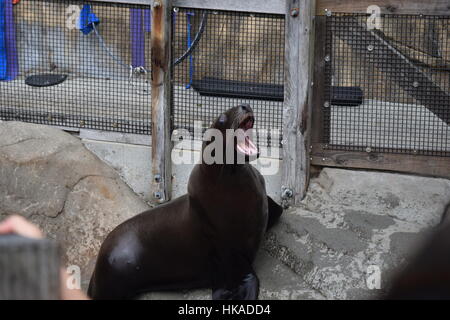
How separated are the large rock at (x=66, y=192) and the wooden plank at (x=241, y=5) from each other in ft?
4.86

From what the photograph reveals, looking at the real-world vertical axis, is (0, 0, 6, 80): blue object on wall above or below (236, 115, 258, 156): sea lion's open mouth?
above

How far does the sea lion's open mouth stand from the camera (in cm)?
418

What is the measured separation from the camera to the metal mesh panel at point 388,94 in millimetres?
5074

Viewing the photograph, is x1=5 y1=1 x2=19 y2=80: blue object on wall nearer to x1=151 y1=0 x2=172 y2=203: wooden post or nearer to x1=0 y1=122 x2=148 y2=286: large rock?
x1=0 y1=122 x2=148 y2=286: large rock

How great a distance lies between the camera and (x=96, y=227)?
559 centimetres

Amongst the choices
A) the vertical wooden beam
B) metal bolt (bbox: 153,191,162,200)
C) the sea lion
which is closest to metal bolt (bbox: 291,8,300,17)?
the vertical wooden beam

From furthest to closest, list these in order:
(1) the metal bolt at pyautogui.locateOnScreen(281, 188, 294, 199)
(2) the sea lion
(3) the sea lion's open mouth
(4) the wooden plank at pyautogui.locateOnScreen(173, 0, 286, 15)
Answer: (1) the metal bolt at pyautogui.locateOnScreen(281, 188, 294, 199) < (4) the wooden plank at pyautogui.locateOnScreen(173, 0, 286, 15) < (2) the sea lion < (3) the sea lion's open mouth

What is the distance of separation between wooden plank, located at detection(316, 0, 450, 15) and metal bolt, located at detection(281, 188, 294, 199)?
129 centimetres

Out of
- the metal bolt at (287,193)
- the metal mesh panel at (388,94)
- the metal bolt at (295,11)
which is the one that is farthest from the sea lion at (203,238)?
the metal bolt at (295,11)

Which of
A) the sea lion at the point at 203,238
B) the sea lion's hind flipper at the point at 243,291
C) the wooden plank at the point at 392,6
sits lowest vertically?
the sea lion's hind flipper at the point at 243,291

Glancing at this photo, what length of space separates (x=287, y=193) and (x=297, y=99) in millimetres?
690

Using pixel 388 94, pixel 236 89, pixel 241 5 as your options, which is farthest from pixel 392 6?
pixel 236 89

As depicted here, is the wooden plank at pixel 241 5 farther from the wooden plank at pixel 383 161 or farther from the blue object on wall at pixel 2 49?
the blue object on wall at pixel 2 49

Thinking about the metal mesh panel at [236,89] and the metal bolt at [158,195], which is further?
the metal bolt at [158,195]
